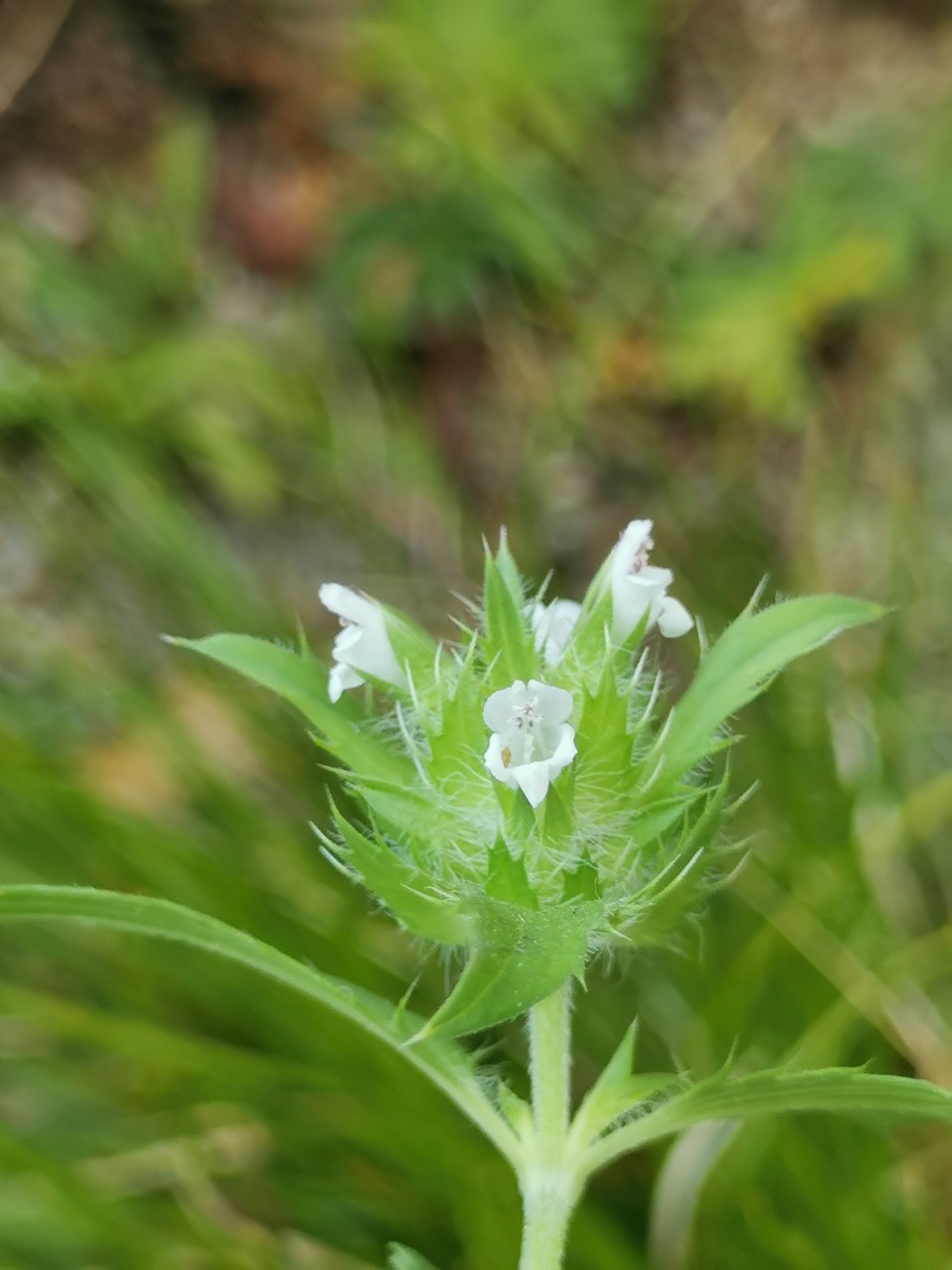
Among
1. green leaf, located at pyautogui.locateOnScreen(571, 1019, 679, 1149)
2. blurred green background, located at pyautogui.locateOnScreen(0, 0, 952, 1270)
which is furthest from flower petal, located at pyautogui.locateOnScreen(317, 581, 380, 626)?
blurred green background, located at pyautogui.locateOnScreen(0, 0, 952, 1270)

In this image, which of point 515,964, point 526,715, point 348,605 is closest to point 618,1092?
point 515,964

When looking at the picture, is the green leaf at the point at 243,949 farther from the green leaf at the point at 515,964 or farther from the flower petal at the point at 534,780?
the flower petal at the point at 534,780

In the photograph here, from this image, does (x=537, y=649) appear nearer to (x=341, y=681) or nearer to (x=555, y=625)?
(x=555, y=625)

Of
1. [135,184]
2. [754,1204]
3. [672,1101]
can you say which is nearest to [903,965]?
[754,1204]

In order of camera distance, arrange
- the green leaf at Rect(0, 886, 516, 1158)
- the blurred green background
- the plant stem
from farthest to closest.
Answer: the blurred green background → the plant stem → the green leaf at Rect(0, 886, 516, 1158)

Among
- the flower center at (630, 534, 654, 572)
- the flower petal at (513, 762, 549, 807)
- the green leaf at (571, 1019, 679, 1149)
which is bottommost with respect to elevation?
the green leaf at (571, 1019, 679, 1149)

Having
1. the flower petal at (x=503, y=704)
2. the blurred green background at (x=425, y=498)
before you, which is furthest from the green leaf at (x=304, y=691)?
the blurred green background at (x=425, y=498)

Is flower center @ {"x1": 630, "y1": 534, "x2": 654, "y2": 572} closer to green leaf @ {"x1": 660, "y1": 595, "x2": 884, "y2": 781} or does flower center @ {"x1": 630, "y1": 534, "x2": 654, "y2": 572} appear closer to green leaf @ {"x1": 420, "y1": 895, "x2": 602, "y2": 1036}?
green leaf @ {"x1": 660, "y1": 595, "x2": 884, "y2": 781}
